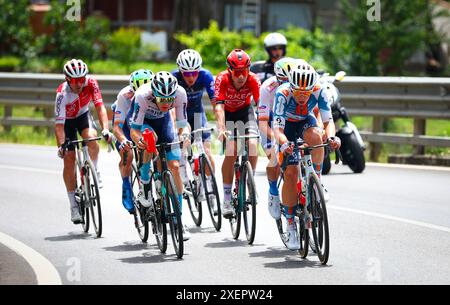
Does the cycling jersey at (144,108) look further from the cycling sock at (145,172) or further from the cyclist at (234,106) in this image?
the cyclist at (234,106)

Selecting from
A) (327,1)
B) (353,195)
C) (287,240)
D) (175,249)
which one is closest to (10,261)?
(175,249)

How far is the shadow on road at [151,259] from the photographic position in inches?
425

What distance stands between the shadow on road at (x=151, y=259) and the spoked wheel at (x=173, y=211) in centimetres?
9

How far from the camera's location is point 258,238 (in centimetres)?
1223

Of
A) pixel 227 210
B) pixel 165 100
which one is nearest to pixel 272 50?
pixel 227 210

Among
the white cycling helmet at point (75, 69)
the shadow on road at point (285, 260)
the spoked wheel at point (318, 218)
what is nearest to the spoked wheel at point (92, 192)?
the white cycling helmet at point (75, 69)

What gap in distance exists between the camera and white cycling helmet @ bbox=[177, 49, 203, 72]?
1308cm

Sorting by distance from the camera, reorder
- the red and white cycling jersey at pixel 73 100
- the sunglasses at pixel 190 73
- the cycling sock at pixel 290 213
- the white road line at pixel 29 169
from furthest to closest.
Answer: the white road line at pixel 29 169 < the sunglasses at pixel 190 73 < the red and white cycling jersey at pixel 73 100 < the cycling sock at pixel 290 213

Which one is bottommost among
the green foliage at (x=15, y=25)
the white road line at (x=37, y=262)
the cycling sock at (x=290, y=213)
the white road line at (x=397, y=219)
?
the white road line at (x=37, y=262)

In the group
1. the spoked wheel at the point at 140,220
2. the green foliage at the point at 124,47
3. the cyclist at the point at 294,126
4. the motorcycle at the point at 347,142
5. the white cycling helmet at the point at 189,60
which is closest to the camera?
the cyclist at the point at 294,126

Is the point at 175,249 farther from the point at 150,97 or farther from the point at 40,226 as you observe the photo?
the point at 40,226

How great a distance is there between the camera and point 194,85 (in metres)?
13.8

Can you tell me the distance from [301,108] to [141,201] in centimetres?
182

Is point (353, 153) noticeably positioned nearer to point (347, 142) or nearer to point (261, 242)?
point (347, 142)
